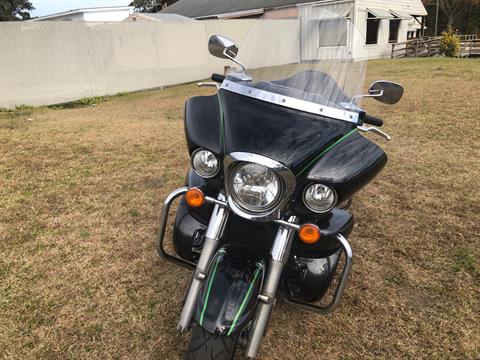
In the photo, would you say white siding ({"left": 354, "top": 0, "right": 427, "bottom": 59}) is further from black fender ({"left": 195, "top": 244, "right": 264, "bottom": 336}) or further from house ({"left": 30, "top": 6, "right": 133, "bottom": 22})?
black fender ({"left": 195, "top": 244, "right": 264, "bottom": 336})

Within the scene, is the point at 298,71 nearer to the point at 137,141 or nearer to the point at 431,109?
the point at 137,141

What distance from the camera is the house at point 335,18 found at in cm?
220

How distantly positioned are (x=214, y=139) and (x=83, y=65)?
382 inches

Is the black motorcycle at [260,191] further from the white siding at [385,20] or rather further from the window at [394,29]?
the window at [394,29]

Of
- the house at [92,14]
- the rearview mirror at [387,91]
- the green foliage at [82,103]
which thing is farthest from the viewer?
the house at [92,14]

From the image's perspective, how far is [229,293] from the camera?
1.56 metres

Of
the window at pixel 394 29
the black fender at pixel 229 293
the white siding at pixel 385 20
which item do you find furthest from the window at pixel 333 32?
the window at pixel 394 29

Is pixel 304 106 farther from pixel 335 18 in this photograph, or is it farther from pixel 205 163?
pixel 335 18

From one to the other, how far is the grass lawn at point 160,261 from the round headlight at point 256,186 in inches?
37.9

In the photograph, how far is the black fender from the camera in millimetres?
1522

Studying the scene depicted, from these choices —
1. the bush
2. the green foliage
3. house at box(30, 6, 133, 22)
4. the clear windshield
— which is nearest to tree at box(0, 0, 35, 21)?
house at box(30, 6, 133, 22)

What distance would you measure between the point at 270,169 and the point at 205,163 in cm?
35

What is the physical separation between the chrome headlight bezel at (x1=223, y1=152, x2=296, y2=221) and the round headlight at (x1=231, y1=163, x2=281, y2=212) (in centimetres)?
1

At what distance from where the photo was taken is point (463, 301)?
2371 mm
